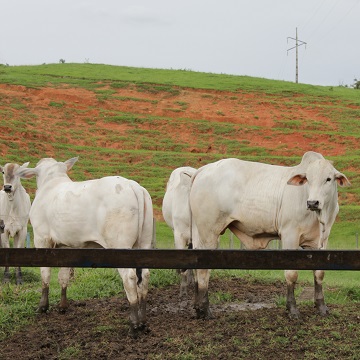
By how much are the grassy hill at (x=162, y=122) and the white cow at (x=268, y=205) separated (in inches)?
761

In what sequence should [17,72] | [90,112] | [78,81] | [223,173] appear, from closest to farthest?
[223,173]
[90,112]
[78,81]
[17,72]

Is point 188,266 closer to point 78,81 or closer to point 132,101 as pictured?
point 132,101

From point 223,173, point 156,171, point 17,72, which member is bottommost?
point 156,171

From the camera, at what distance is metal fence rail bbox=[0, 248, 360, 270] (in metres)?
5.61

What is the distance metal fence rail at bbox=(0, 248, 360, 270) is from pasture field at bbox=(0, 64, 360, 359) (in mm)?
2225

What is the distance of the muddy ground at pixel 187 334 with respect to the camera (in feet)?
25.8

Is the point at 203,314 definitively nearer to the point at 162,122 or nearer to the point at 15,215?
the point at 15,215

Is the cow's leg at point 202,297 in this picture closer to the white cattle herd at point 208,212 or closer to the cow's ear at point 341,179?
the white cattle herd at point 208,212

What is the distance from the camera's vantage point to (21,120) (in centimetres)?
4519

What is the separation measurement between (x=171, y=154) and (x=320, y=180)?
31240 mm

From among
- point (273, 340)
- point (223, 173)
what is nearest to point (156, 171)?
point (223, 173)

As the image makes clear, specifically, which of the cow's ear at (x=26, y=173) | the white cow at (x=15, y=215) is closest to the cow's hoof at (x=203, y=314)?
the cow's ear at (x=26, y=173)

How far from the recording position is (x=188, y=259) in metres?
5.76

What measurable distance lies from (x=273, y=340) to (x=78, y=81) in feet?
171
